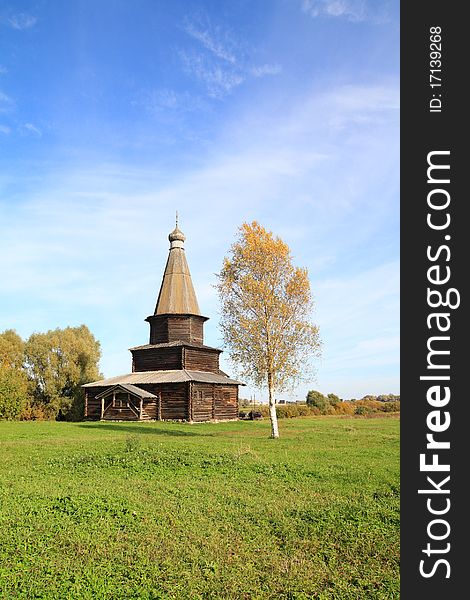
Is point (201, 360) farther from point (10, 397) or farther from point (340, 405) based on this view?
point (340, 405)

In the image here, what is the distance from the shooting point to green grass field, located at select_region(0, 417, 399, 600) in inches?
271

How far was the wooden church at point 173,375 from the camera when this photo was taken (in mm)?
40781

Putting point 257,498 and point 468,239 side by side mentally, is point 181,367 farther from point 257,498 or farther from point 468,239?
point 468,239

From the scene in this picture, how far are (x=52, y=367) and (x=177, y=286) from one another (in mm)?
17975

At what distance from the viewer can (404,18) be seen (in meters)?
6.11

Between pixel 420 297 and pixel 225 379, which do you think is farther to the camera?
→ pixel 225 379

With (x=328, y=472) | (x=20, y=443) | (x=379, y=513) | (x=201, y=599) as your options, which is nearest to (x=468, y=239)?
(x=201, y=599)

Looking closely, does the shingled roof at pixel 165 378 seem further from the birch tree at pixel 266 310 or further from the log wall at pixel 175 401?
the birch tree at pixel 266 310

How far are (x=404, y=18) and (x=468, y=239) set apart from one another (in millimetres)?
2836

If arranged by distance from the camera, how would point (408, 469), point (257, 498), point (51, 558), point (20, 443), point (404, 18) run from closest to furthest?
point (408, 469)
point (404, 18)
point (51, 558)
point (257, 498)
point (20, 443)

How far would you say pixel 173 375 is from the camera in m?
41.8

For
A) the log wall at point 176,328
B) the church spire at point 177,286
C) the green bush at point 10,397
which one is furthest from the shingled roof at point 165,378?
the green bush at point 10,397

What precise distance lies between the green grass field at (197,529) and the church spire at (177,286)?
30.2 metres

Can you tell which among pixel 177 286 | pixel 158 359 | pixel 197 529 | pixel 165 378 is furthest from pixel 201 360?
pixel 197 529
